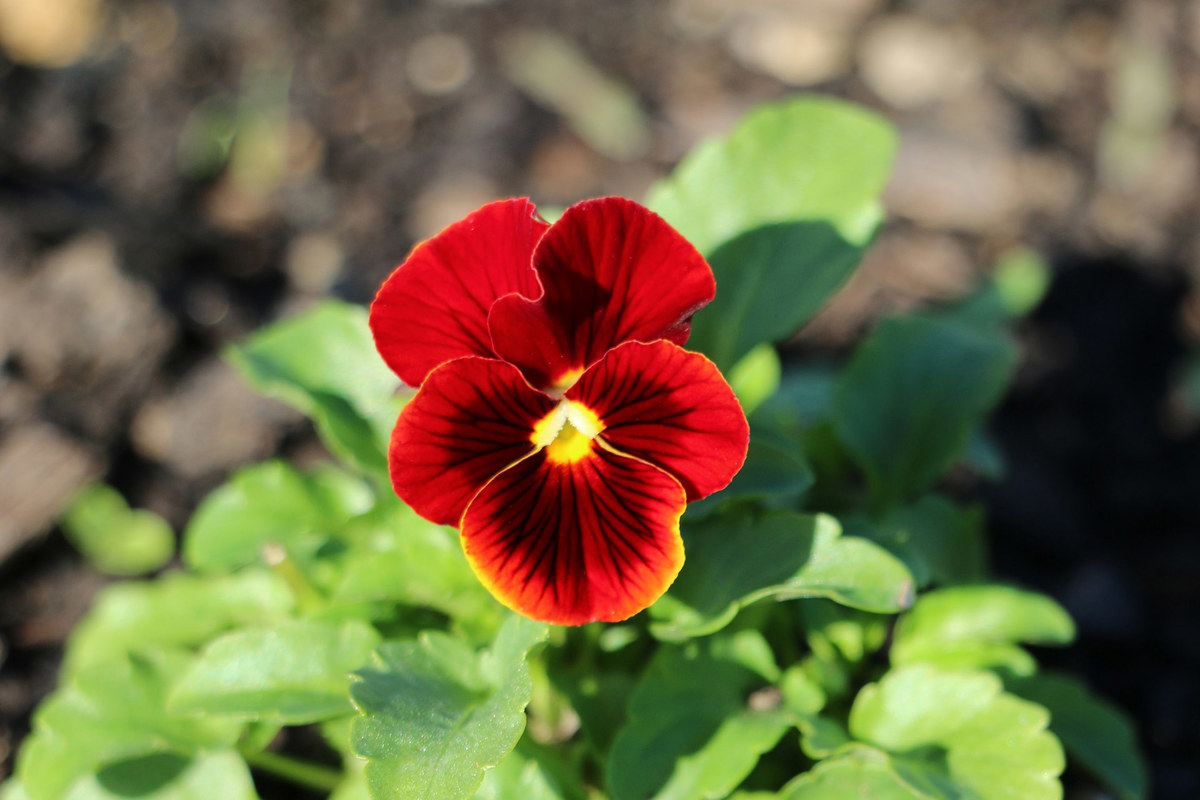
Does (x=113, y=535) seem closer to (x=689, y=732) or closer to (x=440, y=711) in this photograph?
(x=440, y=711)

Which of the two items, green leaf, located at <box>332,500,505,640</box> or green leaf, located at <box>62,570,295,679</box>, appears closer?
green leaf, located at <box>332,500,505,640</box>

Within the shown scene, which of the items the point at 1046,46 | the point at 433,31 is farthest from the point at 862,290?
the point at 433,31

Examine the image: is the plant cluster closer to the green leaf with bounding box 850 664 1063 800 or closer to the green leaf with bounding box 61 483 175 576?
the green leaf with bounding box 850 664 1063 800

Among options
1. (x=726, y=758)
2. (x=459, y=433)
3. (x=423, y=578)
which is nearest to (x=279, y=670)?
(x=423, y=578)

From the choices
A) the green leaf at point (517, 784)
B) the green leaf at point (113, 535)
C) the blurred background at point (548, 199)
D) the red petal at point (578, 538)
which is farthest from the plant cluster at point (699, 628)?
Answer: the blurred background at point (548, 199)

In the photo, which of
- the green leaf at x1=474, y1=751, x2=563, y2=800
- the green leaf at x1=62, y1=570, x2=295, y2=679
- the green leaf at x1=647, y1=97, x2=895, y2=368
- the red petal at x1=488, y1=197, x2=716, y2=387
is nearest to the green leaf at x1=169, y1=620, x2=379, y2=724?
the green leaf at x1=474, y1=751, x2=563, y2=800

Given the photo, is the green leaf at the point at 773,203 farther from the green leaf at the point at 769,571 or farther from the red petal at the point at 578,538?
the red petal at the point at 578,538
